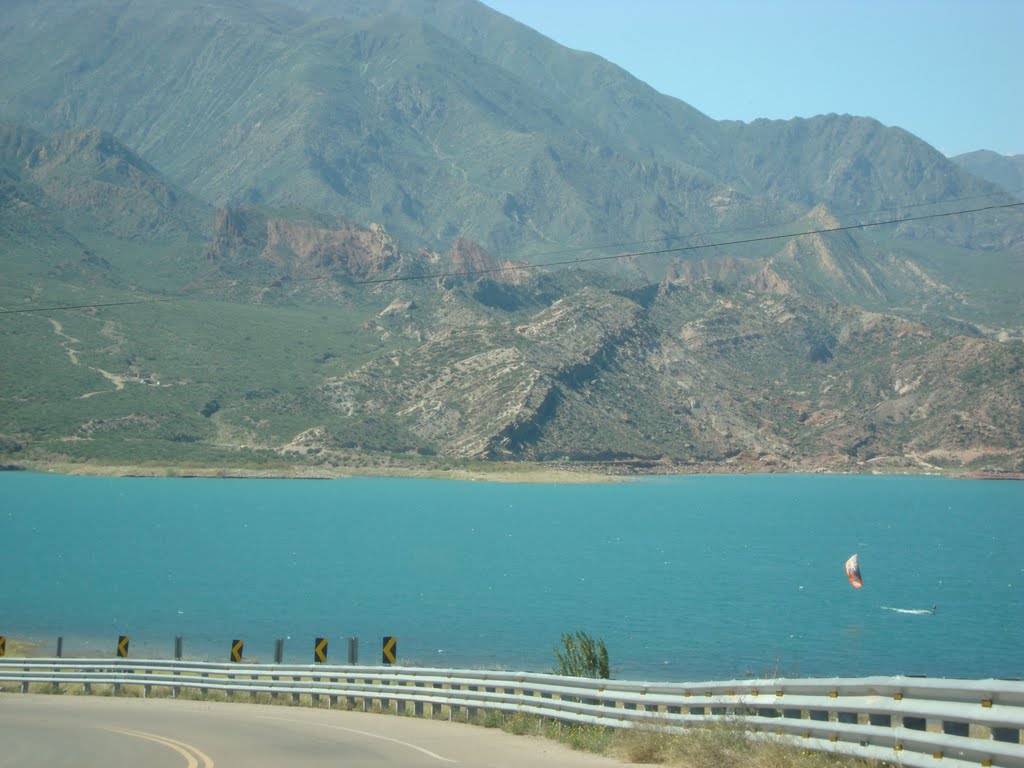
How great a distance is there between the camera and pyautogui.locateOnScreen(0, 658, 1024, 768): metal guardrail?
10.0 metres

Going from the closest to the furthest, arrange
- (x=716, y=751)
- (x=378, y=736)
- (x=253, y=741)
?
(x=716, y=751) → (x=253, y=741) → (x=378, y=736)

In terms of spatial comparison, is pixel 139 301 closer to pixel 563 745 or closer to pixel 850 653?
pixel 850 653

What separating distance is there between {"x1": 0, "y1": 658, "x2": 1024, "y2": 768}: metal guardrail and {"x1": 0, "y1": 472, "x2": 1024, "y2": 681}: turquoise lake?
34.8ft

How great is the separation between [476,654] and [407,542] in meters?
Answer: 50.4

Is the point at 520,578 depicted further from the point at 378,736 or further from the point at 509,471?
the point at 509,471

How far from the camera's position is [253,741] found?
16969 mm

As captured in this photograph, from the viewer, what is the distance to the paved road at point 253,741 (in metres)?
14.7

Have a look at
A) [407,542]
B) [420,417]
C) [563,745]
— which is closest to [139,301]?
[420,417]

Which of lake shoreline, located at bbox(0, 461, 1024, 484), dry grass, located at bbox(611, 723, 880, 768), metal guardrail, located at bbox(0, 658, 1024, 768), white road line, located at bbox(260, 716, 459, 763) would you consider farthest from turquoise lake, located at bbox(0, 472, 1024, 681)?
dry grass, located at bbox(611, 723, 880, 768)

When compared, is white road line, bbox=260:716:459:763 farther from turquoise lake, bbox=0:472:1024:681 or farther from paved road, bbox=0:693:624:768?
turquoise lake, bbox=0:472:1024:681

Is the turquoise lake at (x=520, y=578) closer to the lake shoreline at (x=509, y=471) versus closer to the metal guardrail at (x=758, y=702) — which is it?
the lake shoreline at (x=509, y=471)

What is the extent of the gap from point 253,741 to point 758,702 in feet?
24.4

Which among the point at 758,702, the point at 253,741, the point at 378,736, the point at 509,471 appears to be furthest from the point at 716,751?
the point at 509,471

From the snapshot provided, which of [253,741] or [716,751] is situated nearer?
[716,751]
